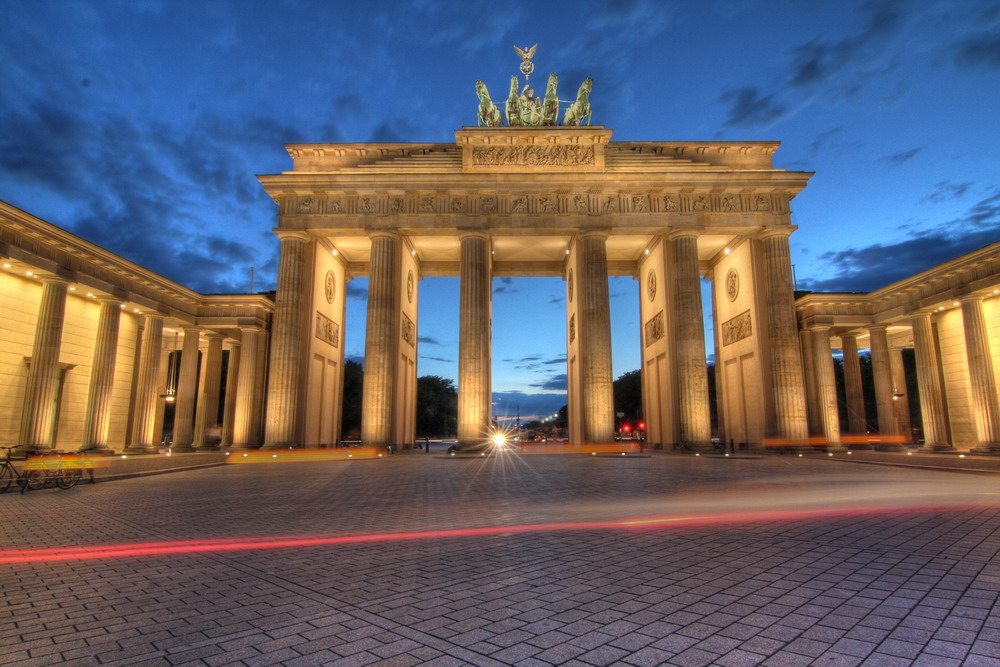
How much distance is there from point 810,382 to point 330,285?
31044mm

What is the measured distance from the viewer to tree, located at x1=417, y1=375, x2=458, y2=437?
317ft

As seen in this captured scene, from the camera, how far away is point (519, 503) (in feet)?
32.4

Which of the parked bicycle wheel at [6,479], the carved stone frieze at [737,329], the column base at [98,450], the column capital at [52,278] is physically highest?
the column capital at [52,278]

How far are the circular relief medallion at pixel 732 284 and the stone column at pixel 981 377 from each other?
36.6ft

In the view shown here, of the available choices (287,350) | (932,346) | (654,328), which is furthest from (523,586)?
(932,346)

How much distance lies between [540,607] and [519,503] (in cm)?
597

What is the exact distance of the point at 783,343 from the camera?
1171 inches

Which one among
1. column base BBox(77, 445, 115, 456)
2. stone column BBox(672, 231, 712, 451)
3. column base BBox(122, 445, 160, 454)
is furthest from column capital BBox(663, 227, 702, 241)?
column base BBox(122, 445, 160, 454)

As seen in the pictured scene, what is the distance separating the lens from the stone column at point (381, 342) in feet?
96.2

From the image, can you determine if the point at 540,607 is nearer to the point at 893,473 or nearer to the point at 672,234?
the point at 893,473

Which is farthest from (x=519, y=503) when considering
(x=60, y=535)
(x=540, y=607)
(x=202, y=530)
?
(x=60, y=535)

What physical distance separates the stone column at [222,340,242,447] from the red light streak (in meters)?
35.1

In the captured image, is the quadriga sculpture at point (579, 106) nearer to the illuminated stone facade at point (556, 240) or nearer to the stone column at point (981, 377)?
the illuminated stone facade at point (556, 240)

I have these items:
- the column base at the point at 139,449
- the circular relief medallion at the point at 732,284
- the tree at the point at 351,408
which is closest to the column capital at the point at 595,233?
the circular relief medallion at the point at 732,284
